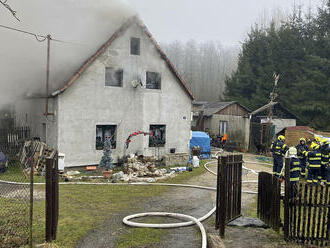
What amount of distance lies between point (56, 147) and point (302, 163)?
1080 cm

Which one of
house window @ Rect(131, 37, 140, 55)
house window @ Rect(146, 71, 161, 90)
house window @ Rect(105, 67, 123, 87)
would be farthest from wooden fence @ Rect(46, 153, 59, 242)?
house window @ Rect(146, 71, 161, 90)

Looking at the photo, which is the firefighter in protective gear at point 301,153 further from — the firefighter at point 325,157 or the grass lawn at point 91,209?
the grass lawn at point 91,209

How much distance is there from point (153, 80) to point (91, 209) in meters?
9.53

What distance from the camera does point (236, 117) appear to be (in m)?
25.4

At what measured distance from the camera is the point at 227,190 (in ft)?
20.8

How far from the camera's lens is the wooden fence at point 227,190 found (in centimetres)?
614

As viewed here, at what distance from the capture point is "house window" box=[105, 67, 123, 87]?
49.9ft

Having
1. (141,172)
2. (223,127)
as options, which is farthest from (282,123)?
(141,172)

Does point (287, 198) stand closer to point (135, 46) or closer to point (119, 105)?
point (119, 105)

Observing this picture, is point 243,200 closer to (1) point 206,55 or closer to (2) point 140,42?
(2) point 140,42

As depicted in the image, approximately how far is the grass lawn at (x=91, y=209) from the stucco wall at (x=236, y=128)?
12.4 m

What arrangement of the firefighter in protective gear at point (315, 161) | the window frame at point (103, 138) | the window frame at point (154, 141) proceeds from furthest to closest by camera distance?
1. the window frame at point (154, 141)
2. the window frame at point (103, 138)
3. the firefighter in protective gear at point (315, 161)

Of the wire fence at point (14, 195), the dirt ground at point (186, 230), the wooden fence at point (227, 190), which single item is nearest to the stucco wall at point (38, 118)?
the wire fence at point (14, 195)

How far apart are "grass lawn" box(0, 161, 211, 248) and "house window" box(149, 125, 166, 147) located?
383 centimetres
